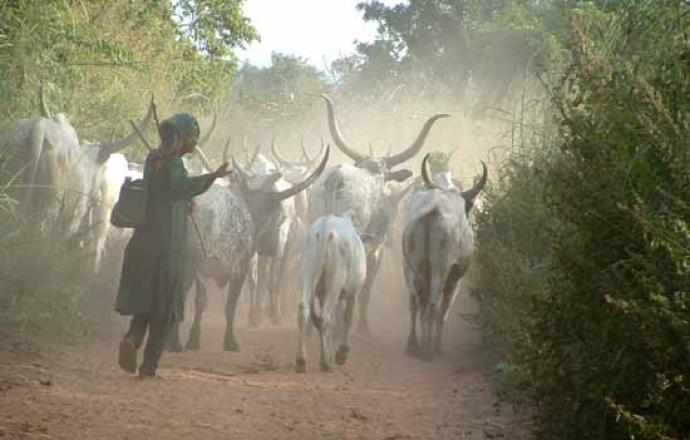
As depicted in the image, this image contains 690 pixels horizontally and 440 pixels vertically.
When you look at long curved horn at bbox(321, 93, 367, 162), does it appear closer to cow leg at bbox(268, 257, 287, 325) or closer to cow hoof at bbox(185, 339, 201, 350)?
cow leg at bbox(268, 257, 287, 325)

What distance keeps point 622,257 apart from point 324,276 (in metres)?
5.25

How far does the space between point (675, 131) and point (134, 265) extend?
513cm

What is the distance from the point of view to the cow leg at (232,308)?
464 inches

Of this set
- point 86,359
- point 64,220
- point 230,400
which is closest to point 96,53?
point 64,220

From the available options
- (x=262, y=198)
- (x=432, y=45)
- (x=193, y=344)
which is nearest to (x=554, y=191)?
(x=193, y=344)

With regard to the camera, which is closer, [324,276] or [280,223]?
[324,276]

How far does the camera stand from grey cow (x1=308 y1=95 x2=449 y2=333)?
13.5 m

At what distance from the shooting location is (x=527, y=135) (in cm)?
1230

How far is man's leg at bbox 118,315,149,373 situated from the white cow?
1706 mm

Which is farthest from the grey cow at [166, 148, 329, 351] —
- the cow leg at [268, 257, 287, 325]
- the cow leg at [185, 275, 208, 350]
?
the cow leg at [268, 257, 287, 325]

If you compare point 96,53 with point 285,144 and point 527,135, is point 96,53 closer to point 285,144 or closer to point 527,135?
point 527,135

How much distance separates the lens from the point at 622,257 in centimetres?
543

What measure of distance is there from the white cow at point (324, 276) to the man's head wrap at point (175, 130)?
6.15ft

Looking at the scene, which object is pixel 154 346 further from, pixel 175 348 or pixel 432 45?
pixel 432 45
